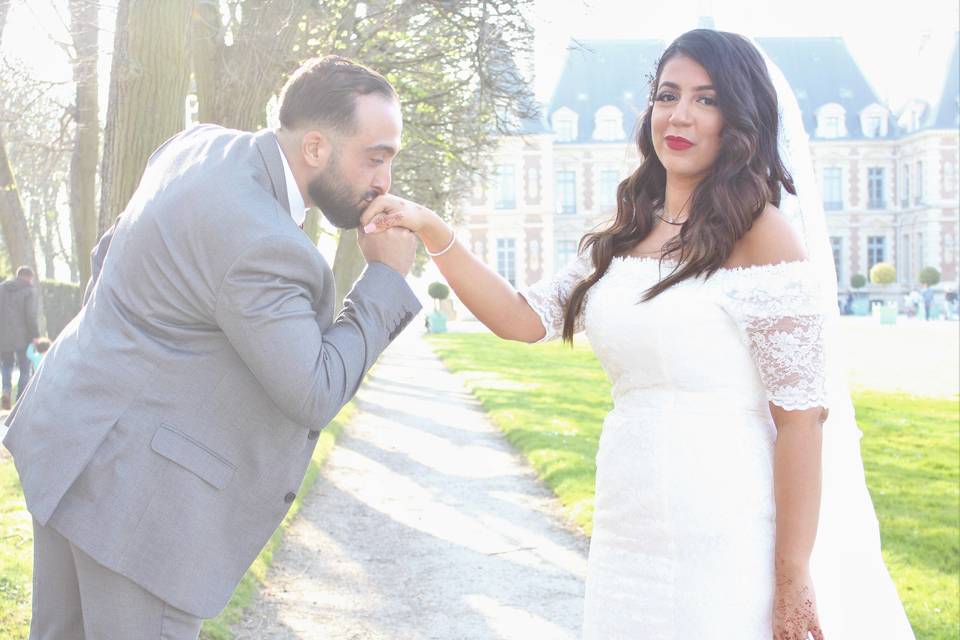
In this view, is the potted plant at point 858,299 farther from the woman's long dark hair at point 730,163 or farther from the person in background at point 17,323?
the woman's long dark hair at point 730,163

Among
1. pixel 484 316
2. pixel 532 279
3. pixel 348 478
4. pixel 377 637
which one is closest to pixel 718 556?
pixel 484 316

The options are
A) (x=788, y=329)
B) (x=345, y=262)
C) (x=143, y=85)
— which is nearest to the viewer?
(x=788, y=329)

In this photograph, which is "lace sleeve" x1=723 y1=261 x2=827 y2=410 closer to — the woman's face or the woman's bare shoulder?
the woman's bare shoulder

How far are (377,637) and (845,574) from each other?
2.73 meters

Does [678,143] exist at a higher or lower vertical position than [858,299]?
higher

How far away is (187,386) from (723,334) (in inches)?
45.8

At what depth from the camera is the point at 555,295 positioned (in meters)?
3.08

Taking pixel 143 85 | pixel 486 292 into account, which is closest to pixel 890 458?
pixel 143 85

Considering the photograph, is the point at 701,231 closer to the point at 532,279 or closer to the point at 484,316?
the point at 484,316

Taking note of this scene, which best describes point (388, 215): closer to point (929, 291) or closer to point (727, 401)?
point (727, 401)

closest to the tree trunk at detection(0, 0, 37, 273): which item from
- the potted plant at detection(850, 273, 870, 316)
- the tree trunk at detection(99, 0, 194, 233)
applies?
the tree trunk at detection(99, 0, 194, 233)

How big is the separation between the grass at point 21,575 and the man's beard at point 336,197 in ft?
4.45

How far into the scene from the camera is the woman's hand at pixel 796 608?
2.49 meters

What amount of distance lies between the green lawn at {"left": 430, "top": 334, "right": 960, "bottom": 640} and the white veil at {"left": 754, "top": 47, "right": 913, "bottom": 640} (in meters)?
2.53
